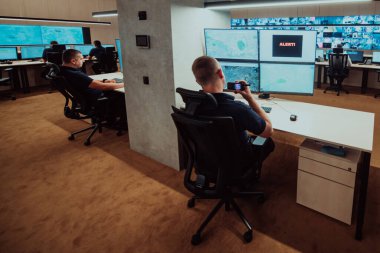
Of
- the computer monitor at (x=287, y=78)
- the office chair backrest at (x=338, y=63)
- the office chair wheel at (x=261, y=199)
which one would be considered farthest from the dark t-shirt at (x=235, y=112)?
the office chair backrest at (x=338, y=63)

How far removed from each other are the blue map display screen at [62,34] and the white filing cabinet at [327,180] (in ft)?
27.9

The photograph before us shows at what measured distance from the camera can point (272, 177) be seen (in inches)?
108

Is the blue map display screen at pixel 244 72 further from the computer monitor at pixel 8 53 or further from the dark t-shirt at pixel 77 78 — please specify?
the computer monitor at pixel 8 53

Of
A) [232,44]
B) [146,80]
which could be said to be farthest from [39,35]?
[232,44]

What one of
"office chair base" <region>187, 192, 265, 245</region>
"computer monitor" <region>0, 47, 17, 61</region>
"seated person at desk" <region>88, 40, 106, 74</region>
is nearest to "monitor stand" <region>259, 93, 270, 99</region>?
"office chair base" <region>187, 192, 265, 245</region>

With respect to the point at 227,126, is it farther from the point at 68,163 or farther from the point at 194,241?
the point at 68,163

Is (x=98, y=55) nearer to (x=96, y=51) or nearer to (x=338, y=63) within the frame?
(x=96, y=51)

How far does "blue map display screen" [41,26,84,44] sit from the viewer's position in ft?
27.6

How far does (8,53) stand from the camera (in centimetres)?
717

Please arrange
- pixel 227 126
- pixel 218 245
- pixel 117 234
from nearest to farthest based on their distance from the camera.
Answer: pixel 227 126 → pixel 218 245 → pixel 117 234

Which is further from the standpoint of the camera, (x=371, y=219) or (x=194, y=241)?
(x=371, y=219)

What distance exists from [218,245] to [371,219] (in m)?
1.13

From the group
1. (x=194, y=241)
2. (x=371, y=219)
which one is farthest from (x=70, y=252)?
(x=371, y=219)

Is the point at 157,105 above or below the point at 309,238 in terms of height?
above
